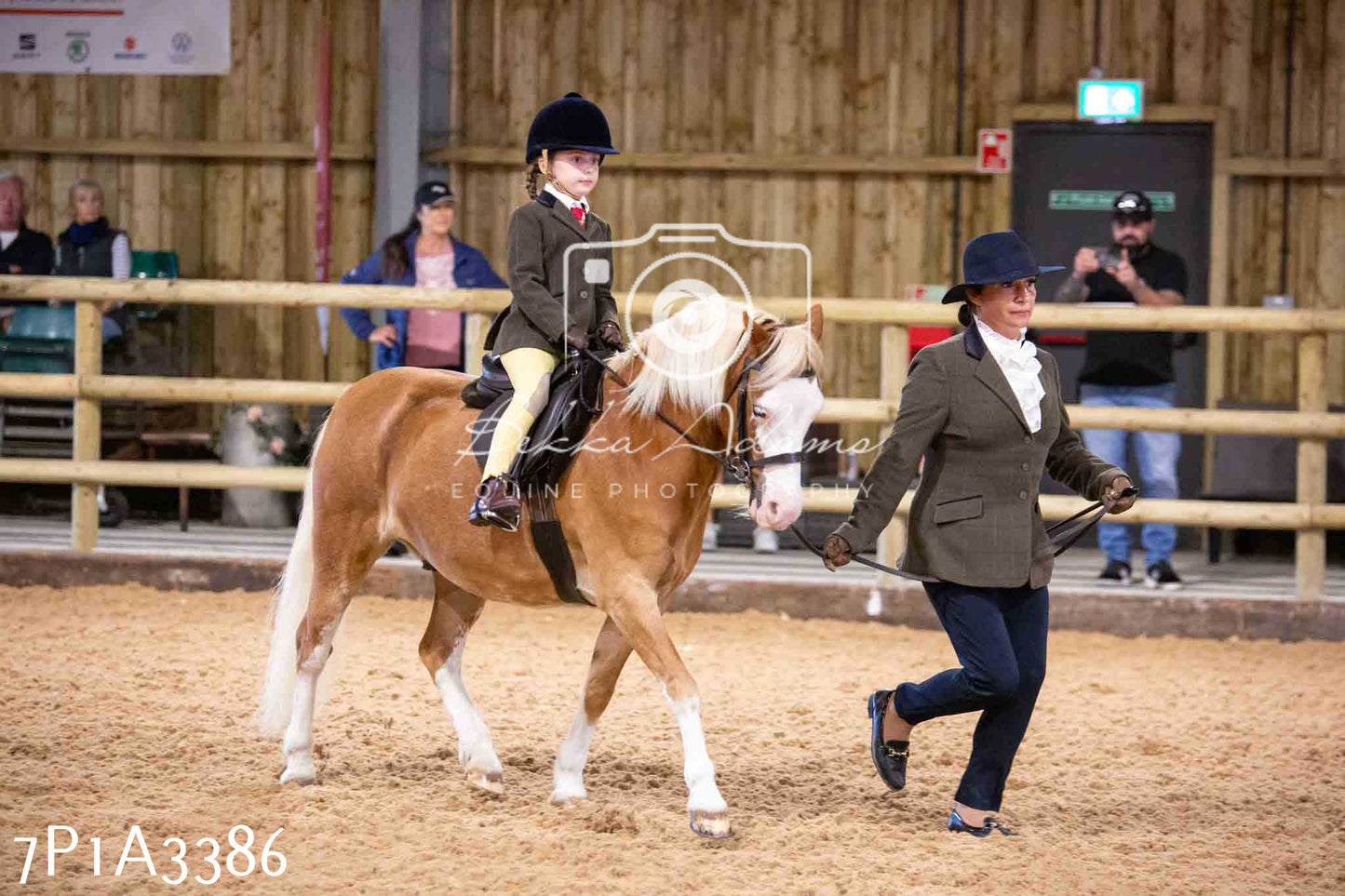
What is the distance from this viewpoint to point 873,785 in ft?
15.4

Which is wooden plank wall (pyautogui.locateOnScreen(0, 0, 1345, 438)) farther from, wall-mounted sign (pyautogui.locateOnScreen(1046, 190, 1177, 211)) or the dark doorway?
wall-mounted sign (pyautogui.locateOnScreen(1046, 190, 1177, 211))

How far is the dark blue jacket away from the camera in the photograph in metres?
8.23

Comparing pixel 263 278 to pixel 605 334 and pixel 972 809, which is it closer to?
pixel 605 334

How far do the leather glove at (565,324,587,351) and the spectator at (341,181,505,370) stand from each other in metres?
3.76

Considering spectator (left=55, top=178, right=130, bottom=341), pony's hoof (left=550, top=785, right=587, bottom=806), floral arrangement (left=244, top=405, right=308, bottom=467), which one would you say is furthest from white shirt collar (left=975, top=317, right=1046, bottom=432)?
spectator (left=55, top=178, right=130, bottom=341)

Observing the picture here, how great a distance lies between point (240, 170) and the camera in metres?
11.0

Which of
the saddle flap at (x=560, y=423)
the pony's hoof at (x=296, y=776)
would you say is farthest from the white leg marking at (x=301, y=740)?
the saddle flap at (x=560, y=423)

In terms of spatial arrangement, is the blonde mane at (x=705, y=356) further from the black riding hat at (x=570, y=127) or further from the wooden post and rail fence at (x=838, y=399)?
the wooden post and rail fence at (x=838, y=399)

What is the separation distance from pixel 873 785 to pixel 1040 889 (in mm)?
1068

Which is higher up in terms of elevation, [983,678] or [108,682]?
[983,678]

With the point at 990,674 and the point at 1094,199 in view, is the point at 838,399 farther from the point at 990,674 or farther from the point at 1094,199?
the point at 1094,199

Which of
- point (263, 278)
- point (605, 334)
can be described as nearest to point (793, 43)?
point (263, 278)

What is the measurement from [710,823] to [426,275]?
4.93 metres

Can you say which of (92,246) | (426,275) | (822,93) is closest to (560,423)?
(426,275)
